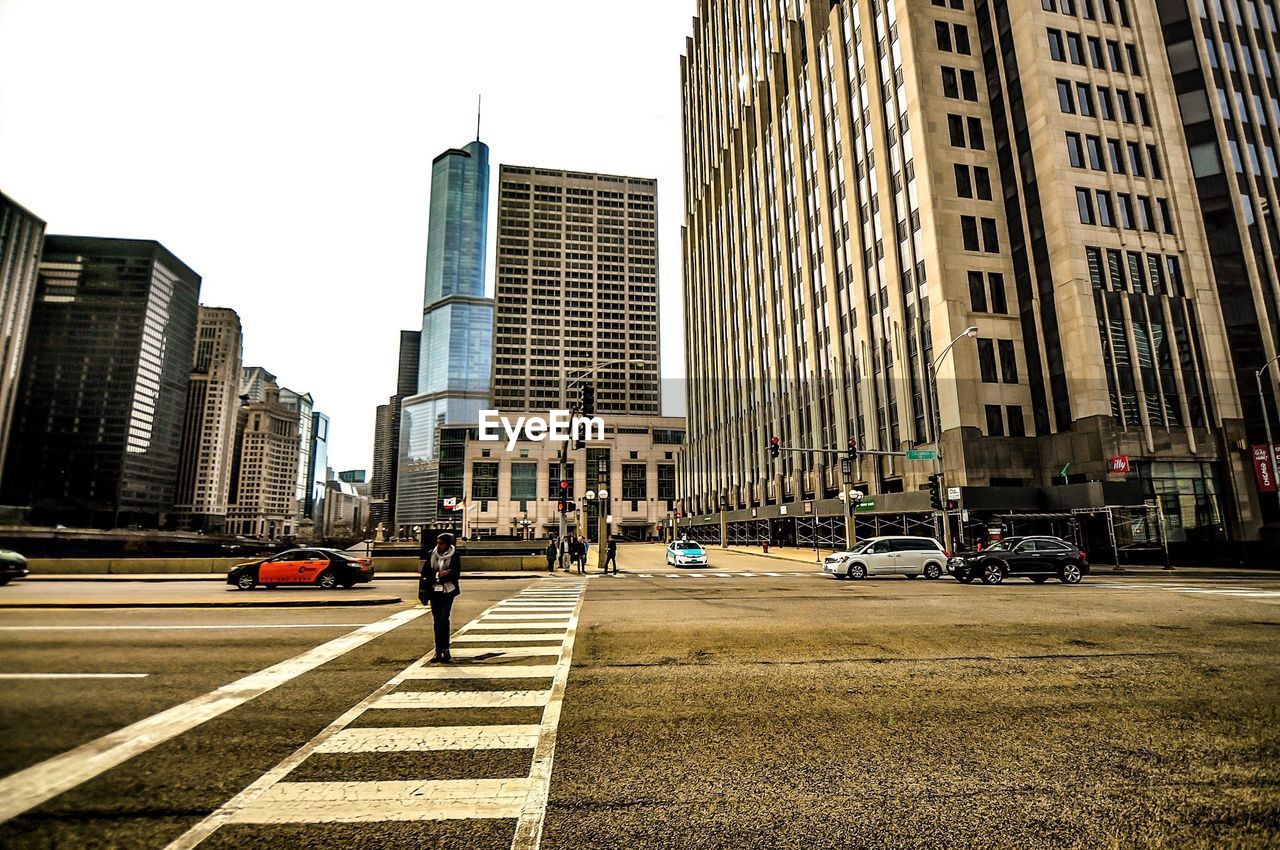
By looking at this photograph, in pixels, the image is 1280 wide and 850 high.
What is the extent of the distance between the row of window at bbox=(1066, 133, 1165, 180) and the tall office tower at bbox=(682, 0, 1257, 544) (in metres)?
0.15

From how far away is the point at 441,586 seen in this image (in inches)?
347

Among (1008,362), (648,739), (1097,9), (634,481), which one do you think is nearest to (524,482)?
(634,481)

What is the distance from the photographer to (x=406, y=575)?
92.9ft

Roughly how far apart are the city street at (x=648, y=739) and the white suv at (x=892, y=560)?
49.3 feet

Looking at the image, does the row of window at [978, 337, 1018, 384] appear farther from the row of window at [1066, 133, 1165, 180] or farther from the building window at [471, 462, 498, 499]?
the building window at [471, 462, 498, 499]

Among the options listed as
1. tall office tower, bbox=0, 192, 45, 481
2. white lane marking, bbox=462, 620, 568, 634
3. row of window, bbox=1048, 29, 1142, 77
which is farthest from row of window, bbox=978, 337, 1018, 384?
tall office tower, bbox=0, 192, 45, 481

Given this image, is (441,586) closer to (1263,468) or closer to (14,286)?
(14,286)

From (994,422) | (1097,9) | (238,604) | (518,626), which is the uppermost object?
(1097,9)

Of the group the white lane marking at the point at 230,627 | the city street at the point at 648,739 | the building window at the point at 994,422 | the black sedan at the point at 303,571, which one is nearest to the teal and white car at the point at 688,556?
the building window at the point at 994,422

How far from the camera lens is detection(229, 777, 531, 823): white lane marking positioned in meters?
3.78

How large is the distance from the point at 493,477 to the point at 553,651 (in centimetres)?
11107

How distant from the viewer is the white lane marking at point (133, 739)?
140 inches

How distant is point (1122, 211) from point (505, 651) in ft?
A: 161

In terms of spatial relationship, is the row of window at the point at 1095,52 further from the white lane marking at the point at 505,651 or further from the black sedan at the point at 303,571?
the black sedan at the point at 303,571
